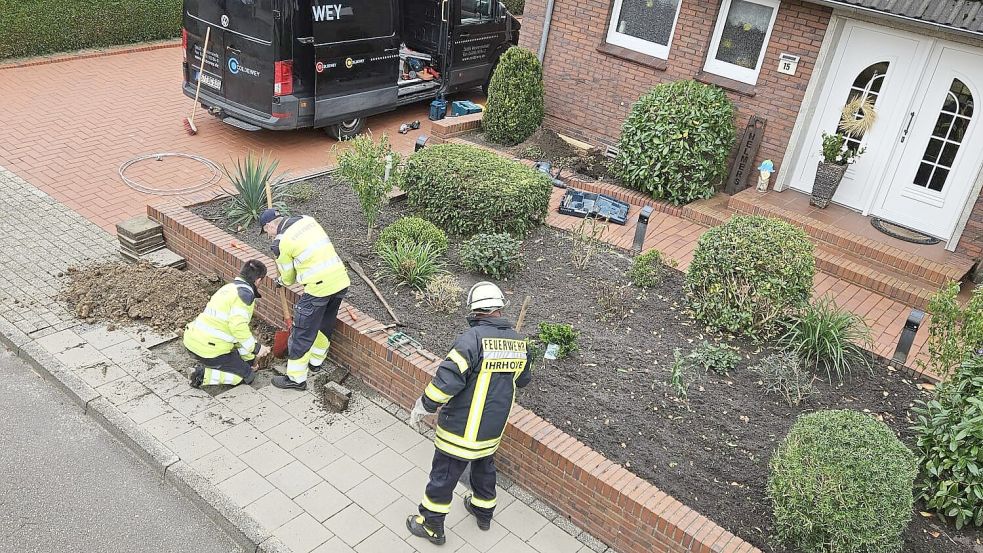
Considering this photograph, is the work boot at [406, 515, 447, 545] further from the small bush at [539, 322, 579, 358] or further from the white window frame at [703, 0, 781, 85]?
the white window frame at [703, 0, 781, 85]

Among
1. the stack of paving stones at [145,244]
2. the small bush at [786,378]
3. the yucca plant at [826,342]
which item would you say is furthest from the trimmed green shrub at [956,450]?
the stack of paving stones at [145,244]

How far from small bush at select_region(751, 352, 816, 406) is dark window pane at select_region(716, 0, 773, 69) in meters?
4.64

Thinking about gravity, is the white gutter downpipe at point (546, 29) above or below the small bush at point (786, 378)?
above

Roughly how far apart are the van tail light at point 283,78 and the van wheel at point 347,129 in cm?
115

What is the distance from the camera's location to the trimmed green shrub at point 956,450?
5.12 m

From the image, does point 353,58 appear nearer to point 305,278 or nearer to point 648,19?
point 648,19

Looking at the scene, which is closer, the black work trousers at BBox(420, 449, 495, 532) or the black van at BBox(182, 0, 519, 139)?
the black work trousers at BBox(420, 449, 495, 532)

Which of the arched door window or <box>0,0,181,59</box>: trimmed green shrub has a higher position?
the arched door window

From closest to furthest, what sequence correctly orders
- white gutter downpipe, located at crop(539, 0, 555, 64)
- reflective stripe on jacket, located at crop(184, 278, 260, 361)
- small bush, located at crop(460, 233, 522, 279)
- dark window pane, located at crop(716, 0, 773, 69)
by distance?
reflective stripe on jacket, located at crop(184, 278, 260, 361) < small bush, located at crop(460, 233, 522, 279) < dark window pane, located at crop(716, 0, 773, 69) < white gutter downpipe, located at crop(539, 0, 555, 64)

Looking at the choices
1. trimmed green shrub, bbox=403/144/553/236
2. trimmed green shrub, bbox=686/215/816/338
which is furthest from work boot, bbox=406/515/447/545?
trimmed green shrub, bbox=403/144/553/236

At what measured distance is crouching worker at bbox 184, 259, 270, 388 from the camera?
242 inches

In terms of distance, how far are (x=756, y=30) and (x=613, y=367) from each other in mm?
5381

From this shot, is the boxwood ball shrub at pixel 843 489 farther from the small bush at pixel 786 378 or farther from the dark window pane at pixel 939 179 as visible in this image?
the dark window pane at pixel 939 179

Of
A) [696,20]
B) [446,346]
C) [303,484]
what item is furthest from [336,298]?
[696,20]
